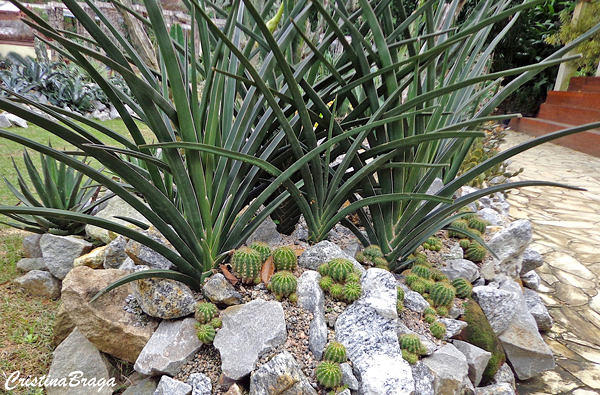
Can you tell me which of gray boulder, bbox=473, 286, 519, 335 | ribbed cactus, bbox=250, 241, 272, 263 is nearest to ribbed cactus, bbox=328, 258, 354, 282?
ribbed cactus, bbox=250, 241, 272, 263

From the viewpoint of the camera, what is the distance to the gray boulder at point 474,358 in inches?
61.0

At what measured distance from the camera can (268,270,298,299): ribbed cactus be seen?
56.2 inches

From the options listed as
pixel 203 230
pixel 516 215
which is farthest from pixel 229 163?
pixel 516 215

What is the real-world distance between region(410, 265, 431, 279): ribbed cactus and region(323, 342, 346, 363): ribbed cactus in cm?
62

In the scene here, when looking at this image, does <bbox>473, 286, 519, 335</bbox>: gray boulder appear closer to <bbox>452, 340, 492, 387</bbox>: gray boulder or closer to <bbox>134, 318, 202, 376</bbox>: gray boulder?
<bbox>452, 340, 492, 387</bbox>: gray boulder

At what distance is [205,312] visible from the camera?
1.35 metres

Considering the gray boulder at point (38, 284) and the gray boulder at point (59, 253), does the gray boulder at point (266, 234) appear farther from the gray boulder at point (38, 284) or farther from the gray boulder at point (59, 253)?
the gray boulder at point (38, 284)

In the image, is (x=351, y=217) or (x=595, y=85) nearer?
(x=351, y=217)

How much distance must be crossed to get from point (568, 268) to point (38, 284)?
145 inches

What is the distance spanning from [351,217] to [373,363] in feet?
3.26

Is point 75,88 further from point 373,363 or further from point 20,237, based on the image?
point 373,363

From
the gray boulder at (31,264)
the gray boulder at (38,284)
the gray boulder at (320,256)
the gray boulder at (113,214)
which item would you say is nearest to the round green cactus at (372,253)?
the gray boulder at (320,256)

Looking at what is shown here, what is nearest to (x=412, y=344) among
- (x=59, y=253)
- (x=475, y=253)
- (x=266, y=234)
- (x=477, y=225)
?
(x=266, y=234)

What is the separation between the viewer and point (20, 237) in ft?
9.10
